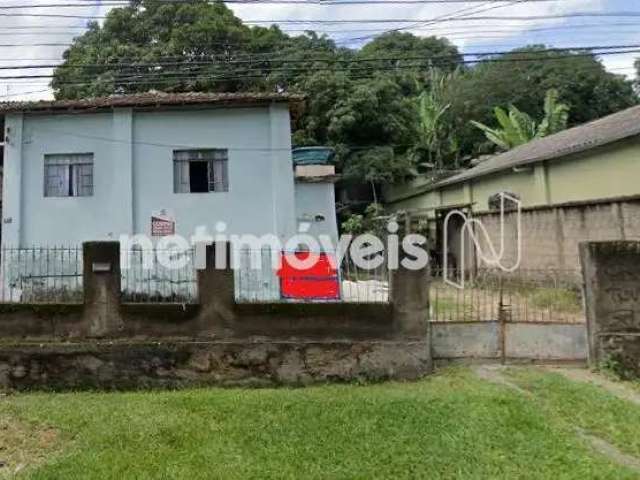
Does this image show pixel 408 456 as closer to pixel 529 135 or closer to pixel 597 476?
pixel 597 476

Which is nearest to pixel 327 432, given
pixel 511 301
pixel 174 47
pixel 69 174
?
pixel 511 301

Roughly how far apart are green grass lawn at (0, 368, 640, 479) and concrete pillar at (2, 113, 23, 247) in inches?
310

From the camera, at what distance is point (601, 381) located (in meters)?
6.52

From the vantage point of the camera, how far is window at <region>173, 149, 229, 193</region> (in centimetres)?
1341

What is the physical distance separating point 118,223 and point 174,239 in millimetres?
1279

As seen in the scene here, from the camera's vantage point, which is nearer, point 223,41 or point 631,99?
point 223,41

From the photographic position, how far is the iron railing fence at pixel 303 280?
7.79 m

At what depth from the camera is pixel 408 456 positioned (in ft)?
14.6

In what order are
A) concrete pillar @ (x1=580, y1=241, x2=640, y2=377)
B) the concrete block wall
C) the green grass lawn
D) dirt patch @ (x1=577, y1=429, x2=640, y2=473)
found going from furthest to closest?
the concrete block wall < concrete pillar @ (x1=580, y1=241, x2=640, y2=377) < dirt patch @ (x1=577, y1=429, x2=640, y2=473) < the green grass lawn

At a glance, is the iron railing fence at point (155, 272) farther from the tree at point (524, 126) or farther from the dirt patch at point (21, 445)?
the tree at point (524, 126)

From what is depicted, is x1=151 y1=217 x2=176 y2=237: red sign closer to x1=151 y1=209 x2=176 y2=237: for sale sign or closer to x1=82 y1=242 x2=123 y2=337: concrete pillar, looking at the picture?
x1=151 y1=209 x2=176 y2=237: for sale sign

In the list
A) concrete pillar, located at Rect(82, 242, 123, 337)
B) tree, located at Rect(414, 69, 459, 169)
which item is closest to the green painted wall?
concrete pillar, located at Rect(82, 242, 123, 337)

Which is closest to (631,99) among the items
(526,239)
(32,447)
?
(526,239)

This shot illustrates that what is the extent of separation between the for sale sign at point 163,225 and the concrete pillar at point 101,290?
6476 mm
